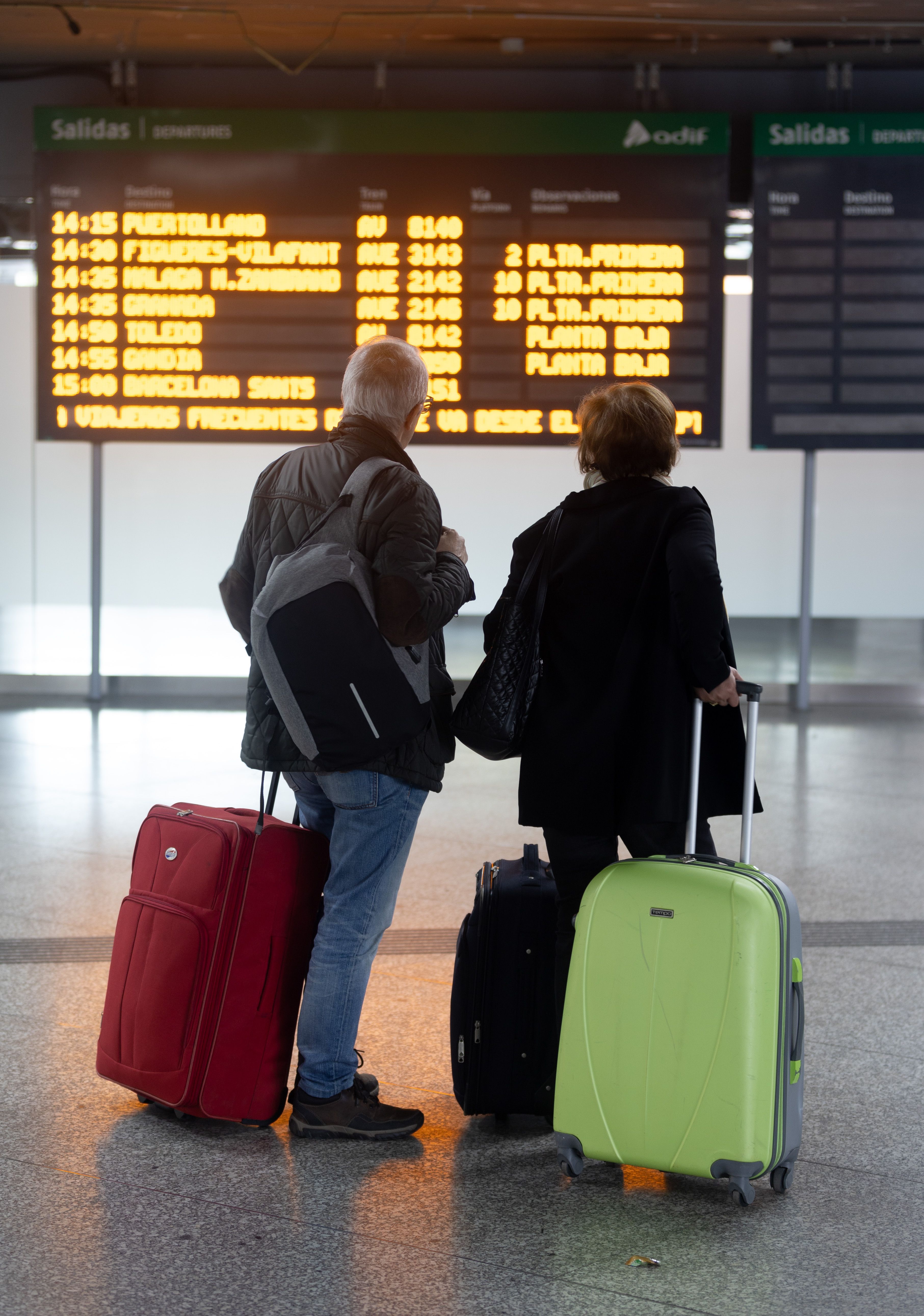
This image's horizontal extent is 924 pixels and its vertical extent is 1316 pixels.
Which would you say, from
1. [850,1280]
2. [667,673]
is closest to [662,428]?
[667,673]

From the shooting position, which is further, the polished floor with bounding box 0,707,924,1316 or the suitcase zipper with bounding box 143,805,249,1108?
the suitcase zipper with bounding box 143,805,249,1108

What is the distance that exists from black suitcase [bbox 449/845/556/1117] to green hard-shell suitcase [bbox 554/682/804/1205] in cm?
24

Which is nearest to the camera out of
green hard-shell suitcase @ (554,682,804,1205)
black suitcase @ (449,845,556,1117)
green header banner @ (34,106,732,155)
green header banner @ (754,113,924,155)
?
green hard-shell suitcase @ (554,682,804,1205)

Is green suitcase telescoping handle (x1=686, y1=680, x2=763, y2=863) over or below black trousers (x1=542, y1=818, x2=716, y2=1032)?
over

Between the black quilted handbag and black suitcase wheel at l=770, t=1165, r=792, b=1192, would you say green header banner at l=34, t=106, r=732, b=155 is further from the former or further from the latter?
black suitcase wheel at l=770, t=1165, r=792, b=1192

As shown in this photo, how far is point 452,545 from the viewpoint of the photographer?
2463 mm

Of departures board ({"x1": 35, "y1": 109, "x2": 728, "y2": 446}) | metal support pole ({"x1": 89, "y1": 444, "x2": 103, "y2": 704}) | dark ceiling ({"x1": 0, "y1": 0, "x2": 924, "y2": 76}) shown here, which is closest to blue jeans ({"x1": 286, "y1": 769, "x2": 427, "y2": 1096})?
departures board ({"x1": 35, "y1": 109, "x2": 728, "y2": 446})

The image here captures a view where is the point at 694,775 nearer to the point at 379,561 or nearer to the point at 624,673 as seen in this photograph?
the point at 624,673

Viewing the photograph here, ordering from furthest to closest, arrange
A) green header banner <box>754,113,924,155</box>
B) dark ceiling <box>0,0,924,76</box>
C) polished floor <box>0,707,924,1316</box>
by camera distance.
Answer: green header banner <box>754,113,924,155</box>, dark ceiling <box>0,0,924,76</box>, polished floor <box>0,707,924,1316</box>

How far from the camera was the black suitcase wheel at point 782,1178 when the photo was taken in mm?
2289

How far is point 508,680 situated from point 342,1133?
92cm

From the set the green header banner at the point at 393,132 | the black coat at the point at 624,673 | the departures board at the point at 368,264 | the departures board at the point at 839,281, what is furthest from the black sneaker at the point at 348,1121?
the green header banner at the point at 393,132

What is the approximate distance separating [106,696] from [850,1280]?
7.47 meters

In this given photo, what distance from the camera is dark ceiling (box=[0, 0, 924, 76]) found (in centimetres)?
734
